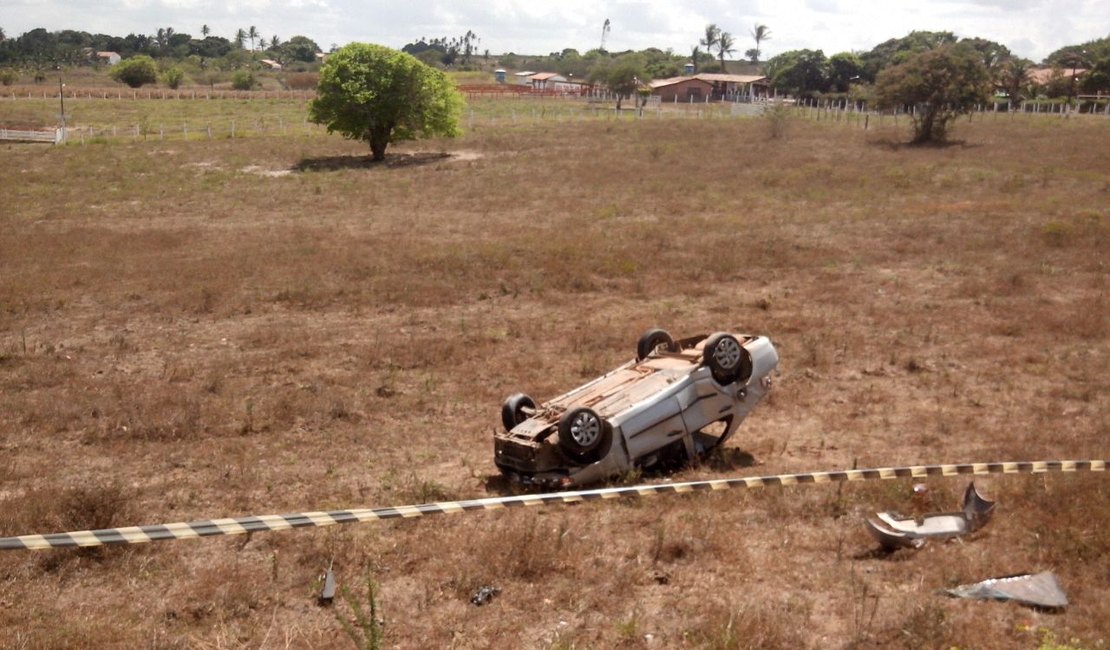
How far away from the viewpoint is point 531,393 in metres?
11.6

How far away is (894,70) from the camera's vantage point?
4294cm

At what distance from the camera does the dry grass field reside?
19.8 ft

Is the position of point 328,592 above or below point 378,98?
below

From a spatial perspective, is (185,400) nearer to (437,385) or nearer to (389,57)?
(437,385)

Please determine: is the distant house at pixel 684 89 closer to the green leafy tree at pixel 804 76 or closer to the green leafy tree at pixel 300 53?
the green leafy tree at pixel 804 76

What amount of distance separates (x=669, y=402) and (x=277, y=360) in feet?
21.9

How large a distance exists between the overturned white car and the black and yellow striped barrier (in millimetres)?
507

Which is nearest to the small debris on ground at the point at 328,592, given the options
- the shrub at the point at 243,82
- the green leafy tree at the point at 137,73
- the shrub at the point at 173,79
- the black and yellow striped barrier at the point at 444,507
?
the black and yellow striped barrier at the point at 444,507

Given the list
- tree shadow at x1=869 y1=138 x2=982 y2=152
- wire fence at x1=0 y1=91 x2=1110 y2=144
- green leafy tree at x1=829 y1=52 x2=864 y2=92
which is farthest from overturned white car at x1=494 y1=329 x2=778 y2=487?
green leafy tree at x1=829 y1=52 x2=864 y2=92

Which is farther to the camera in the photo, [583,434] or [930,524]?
[583,434]

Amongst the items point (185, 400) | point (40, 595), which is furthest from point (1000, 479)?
point (185, 400)

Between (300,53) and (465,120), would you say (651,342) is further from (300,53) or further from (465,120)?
(300,53)

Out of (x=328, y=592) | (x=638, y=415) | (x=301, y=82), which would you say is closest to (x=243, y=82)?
(x=301, y=82)

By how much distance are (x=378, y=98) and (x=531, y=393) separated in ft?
101
